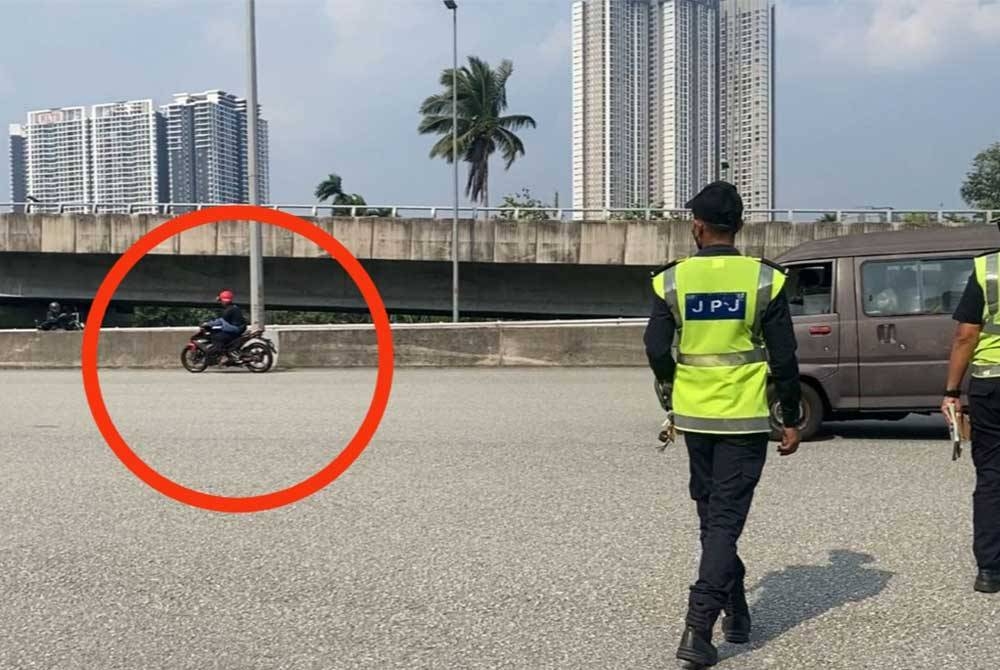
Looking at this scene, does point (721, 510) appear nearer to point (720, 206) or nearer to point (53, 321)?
point (720, 206)

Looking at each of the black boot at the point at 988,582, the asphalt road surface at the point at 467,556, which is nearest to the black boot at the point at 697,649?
the asphalt road surface at the point at 467,556

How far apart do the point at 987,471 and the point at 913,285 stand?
15.0ft

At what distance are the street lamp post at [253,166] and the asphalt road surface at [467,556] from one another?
8.68 metres

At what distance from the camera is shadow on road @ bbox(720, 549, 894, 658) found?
394 centimetres

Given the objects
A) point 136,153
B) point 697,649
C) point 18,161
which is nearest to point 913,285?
point 697,649

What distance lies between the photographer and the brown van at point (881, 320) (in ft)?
27.7

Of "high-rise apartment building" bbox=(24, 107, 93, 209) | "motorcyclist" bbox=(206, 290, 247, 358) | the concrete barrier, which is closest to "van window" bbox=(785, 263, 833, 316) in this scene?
the concrete barrier

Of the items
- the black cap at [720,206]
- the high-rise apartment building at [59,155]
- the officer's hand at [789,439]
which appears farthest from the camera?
the high-rise apartment building at [59,155]

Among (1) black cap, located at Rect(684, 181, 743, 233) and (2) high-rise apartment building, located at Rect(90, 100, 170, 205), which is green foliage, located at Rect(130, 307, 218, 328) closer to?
(2) high-rise apartment building, located at Rect(90, 100, 170, 205)

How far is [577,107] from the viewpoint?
59156mm

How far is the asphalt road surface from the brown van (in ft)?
1.51

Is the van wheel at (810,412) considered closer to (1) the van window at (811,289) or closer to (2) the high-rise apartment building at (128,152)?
(1) the van window at (811,289)

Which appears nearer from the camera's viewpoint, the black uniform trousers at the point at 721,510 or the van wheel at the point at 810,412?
the black uniform trousers at the point at 721,510

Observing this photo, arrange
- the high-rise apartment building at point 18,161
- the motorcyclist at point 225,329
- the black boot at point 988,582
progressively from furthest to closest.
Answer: the high-rise apartment building at point 18,161
the motorcyclist at point 225,329
the black boot at point 988,582
